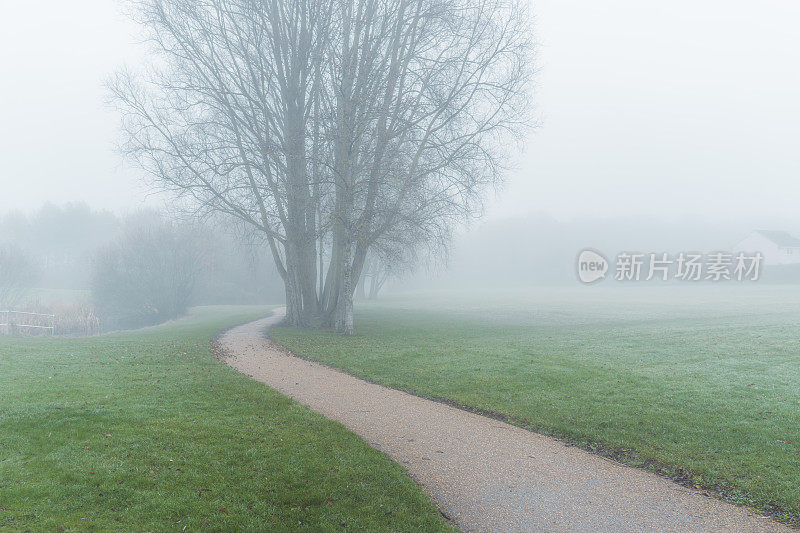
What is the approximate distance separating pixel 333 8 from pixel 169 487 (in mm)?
22002

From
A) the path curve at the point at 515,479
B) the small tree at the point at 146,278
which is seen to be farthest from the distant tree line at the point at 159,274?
the path curve at the point at 515,479

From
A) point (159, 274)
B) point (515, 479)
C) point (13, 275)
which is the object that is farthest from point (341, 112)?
point (13, 275)

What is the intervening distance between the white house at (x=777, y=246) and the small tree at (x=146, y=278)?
276 ft

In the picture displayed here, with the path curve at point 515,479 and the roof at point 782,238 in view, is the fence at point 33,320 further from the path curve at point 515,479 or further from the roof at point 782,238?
the roof at point 782,238

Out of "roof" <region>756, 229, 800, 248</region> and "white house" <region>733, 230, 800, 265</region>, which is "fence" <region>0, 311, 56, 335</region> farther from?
"roof" <region>756, 229, 800, 248</region>

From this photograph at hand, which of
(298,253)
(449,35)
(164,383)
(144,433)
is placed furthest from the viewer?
(298,253)

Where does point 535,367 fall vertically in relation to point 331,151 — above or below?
below

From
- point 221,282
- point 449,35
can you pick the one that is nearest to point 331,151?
point 449,35

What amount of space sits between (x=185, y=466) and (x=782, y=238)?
330ft

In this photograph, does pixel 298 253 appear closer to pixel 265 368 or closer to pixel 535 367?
pixel 265 368

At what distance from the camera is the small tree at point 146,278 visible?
48594mm

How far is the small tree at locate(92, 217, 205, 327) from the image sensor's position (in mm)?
48594

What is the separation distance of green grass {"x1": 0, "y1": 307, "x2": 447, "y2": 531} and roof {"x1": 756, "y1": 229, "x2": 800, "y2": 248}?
95.3 metres

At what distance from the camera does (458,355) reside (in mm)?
17422
